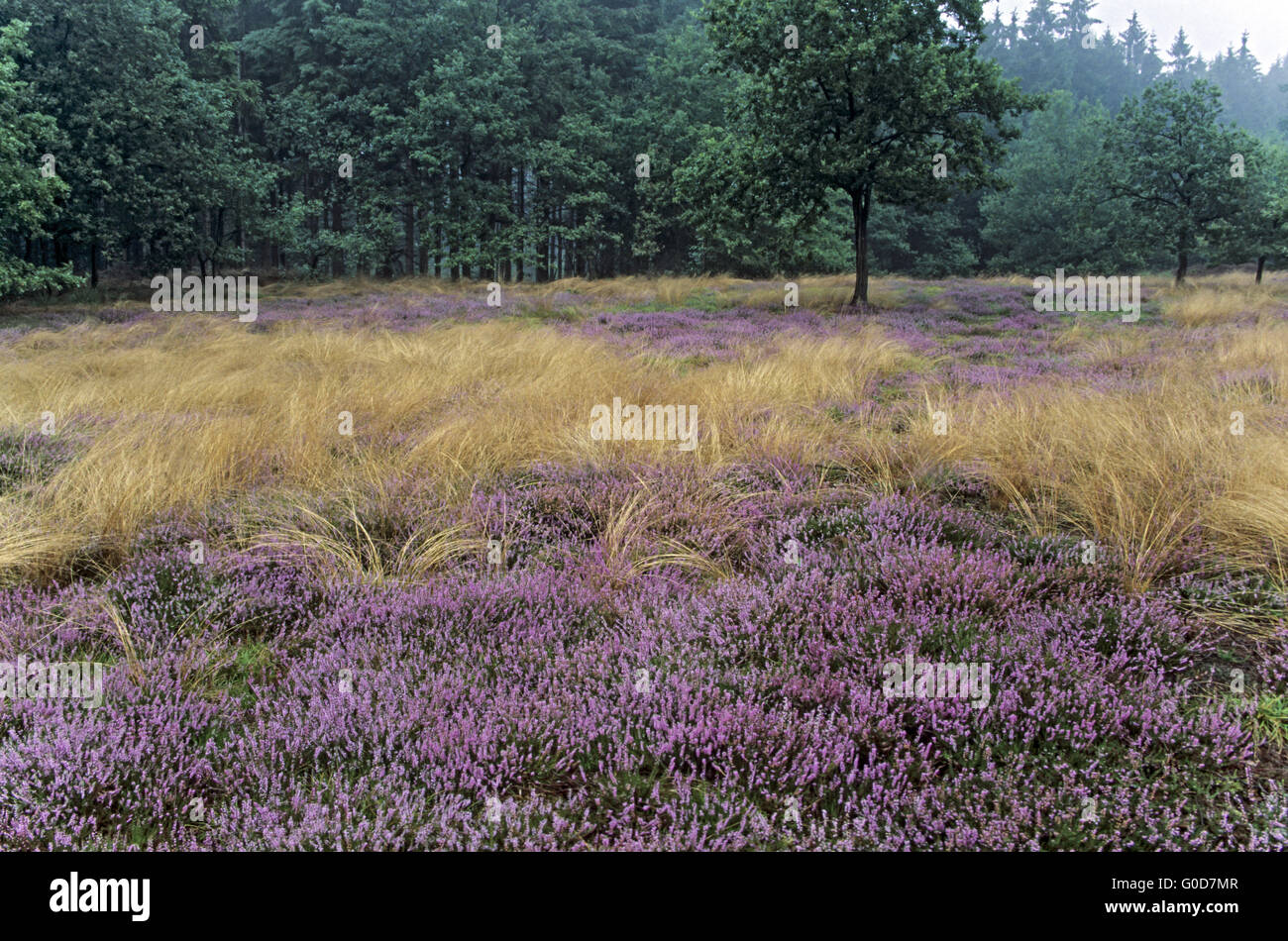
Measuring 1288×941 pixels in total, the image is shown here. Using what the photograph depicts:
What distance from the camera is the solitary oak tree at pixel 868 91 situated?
17531mm

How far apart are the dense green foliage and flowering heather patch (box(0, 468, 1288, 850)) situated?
56.3 feet

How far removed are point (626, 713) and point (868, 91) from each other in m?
19.7

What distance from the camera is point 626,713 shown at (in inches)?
100

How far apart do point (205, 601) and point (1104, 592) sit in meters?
4.22

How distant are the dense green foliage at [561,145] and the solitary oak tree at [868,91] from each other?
7 cm

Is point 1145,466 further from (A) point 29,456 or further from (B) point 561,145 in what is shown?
(B) point 561,145

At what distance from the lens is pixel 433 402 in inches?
306

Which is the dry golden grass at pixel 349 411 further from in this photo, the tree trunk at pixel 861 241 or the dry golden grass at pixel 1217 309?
the dry golden grass at pixel 1217 309

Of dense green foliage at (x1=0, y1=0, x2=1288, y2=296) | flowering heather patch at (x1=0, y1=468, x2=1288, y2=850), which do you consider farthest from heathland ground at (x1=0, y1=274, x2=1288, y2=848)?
dense green foliage at (x1=0, y1=0, x2=1288, y2=296)

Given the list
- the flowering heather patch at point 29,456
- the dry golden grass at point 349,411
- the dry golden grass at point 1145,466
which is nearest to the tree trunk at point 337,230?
the dry golden grass at point 349,411

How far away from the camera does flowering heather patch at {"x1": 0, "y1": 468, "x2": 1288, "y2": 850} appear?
6.78 ft

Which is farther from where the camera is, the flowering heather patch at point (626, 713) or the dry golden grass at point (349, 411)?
the dry golden grass at point (349, 411)

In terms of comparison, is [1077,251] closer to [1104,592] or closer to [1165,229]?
[1165,229]
